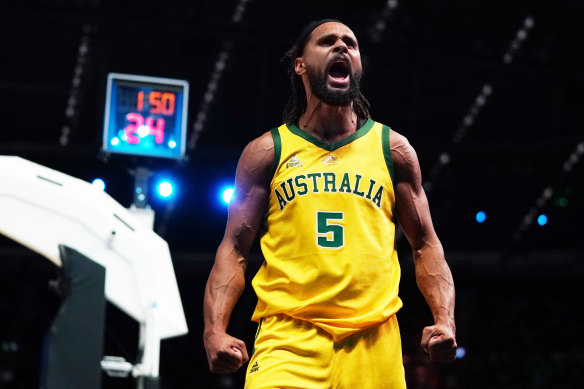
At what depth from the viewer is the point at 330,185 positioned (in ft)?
10.1

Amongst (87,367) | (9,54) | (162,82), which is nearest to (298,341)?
(87,367)

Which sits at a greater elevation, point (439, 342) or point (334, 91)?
point (334, 91)

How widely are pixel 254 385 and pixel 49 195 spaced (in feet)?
8.83

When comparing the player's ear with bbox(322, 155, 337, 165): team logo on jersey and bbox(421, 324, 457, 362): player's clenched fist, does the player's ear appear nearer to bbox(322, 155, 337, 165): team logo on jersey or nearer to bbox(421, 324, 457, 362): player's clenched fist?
bbox(322, 155, 337, 165): team logo on jersey

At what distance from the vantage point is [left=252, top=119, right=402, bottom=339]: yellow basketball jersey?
117 inches

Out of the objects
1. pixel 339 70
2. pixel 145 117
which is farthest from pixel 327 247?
pixel 145 117

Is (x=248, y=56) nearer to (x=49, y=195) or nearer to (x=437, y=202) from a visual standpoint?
(x=437, y=202)

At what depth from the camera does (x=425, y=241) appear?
3211 mm

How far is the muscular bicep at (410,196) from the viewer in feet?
10.5

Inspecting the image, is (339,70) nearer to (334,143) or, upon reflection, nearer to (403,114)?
(334,143)

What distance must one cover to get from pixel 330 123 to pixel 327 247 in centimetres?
46

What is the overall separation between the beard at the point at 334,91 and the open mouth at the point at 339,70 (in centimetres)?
3

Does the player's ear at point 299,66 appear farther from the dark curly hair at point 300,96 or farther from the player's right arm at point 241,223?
the player's right arm at point 241,223

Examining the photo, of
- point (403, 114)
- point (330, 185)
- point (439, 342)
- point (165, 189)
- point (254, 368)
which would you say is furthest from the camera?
point (403, 114)
